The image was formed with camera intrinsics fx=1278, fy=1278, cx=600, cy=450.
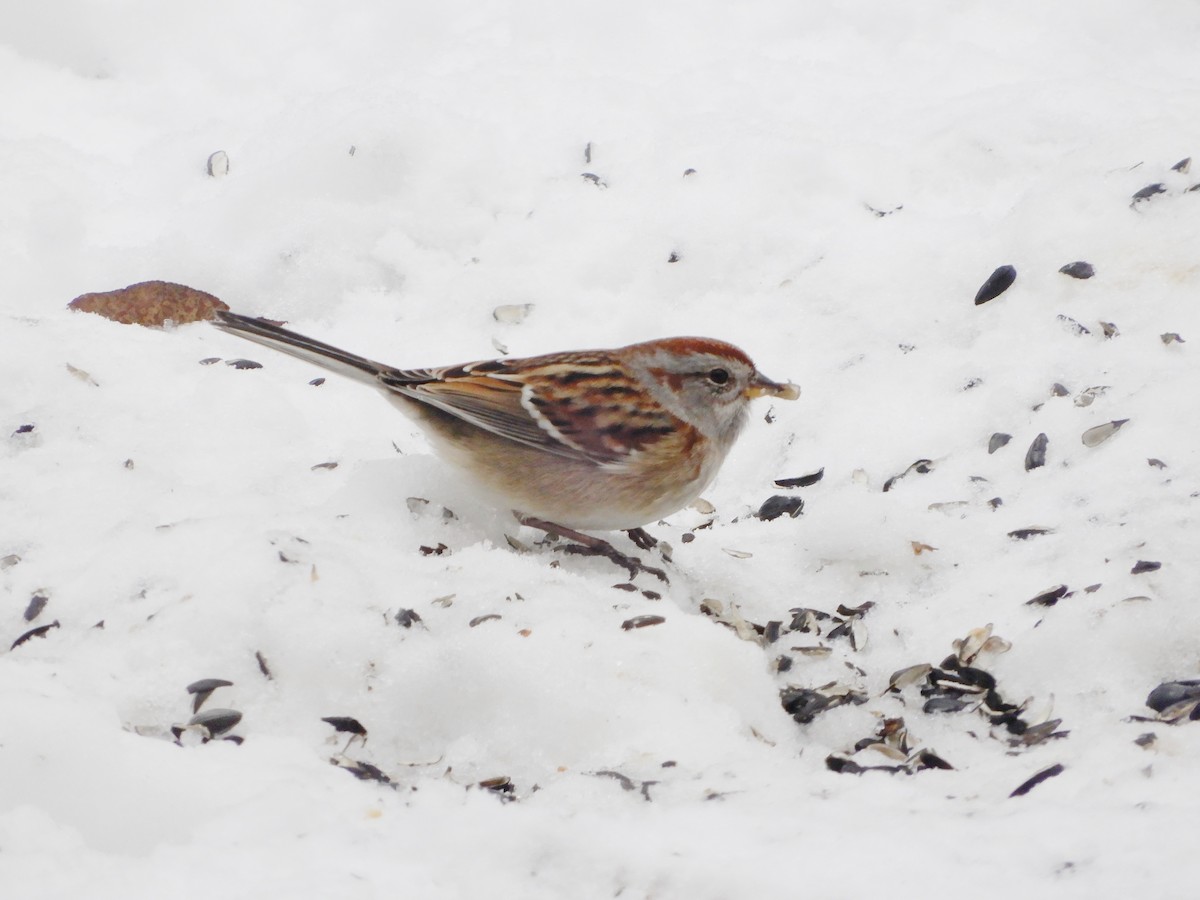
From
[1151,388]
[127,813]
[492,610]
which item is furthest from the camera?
[1151,388]

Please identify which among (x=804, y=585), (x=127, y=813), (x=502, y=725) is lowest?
(x=804, y=585)

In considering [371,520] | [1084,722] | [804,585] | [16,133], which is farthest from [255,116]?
[1084,722]

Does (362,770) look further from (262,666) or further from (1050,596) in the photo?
(1050,596)

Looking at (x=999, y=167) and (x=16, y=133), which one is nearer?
(x=999, y=167)

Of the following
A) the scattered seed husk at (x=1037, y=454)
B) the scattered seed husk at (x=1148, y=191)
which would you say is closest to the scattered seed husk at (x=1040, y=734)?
the scattered seed husk at (x=1037, y=454)

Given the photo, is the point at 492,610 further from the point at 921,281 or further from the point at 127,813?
the point at 921,281

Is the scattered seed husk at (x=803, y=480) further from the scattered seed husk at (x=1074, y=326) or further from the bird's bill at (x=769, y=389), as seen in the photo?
the scattered seed husk at (x=1074, y=326)

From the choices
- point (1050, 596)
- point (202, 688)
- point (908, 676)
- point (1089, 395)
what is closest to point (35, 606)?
point (202, 688)
